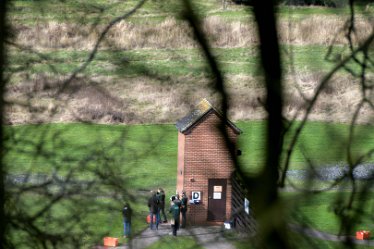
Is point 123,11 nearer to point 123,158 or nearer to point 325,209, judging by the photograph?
point 123,158

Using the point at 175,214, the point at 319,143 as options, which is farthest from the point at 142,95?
the point at 175,214

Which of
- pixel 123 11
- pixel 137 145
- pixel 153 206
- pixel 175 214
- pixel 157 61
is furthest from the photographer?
pixel 175 214

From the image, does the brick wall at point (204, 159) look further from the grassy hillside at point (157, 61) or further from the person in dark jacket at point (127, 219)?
the person in dark jacket at point (127, 219)

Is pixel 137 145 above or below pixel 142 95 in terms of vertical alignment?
below

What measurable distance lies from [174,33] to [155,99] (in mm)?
150

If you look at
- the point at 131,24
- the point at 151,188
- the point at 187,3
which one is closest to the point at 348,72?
the point at 187,3

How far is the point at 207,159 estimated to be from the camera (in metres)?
1.38

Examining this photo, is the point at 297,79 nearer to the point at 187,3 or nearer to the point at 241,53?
the point at 241,53

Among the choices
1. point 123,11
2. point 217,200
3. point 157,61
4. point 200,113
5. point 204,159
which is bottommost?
point 217,200

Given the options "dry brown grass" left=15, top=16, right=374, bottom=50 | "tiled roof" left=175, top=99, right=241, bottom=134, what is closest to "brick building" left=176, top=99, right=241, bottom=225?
"tiled roof" left=175, top=99, right=241, bottom=134

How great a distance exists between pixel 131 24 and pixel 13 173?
602mm

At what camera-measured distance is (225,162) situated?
1278mm

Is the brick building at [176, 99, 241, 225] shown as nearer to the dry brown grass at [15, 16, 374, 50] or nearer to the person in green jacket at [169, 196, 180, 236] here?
the person in green jacket at [169, 196, 180, 236]

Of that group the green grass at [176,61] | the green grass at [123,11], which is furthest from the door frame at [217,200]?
the green grass at [123,11]
